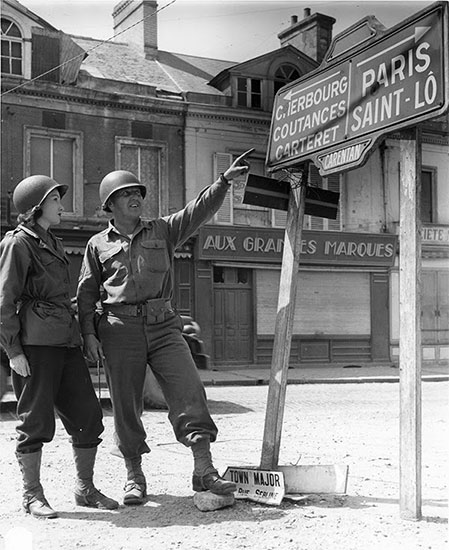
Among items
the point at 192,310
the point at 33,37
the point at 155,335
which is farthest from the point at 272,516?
the point at 33,37

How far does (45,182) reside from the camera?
4586 millimetres

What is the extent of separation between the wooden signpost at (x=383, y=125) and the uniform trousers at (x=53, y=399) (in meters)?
1.22

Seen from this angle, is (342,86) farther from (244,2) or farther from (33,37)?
(33,37)

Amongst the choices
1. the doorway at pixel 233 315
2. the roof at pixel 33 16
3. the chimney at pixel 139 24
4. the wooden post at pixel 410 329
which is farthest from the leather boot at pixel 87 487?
the chimney at pixel 139 24

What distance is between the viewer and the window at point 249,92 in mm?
19094

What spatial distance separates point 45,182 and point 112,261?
653mm

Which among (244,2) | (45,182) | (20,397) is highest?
(244,2)

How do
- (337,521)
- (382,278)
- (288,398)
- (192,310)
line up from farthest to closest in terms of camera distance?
1. (382,278)
2. (192,310)
3. (288,398)
4. (337,521)

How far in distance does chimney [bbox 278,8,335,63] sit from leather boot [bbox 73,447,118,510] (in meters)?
17.8

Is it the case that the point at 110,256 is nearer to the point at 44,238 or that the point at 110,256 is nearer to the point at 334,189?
the point at 44,238

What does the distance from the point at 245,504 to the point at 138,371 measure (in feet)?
3.50

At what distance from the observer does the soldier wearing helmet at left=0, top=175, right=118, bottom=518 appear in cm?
427

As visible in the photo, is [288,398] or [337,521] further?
[288,398]

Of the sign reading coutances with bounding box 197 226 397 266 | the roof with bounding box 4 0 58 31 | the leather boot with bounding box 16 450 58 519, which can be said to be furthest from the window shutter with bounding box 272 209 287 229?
the leather boot with bounding box 16 450 58 519
